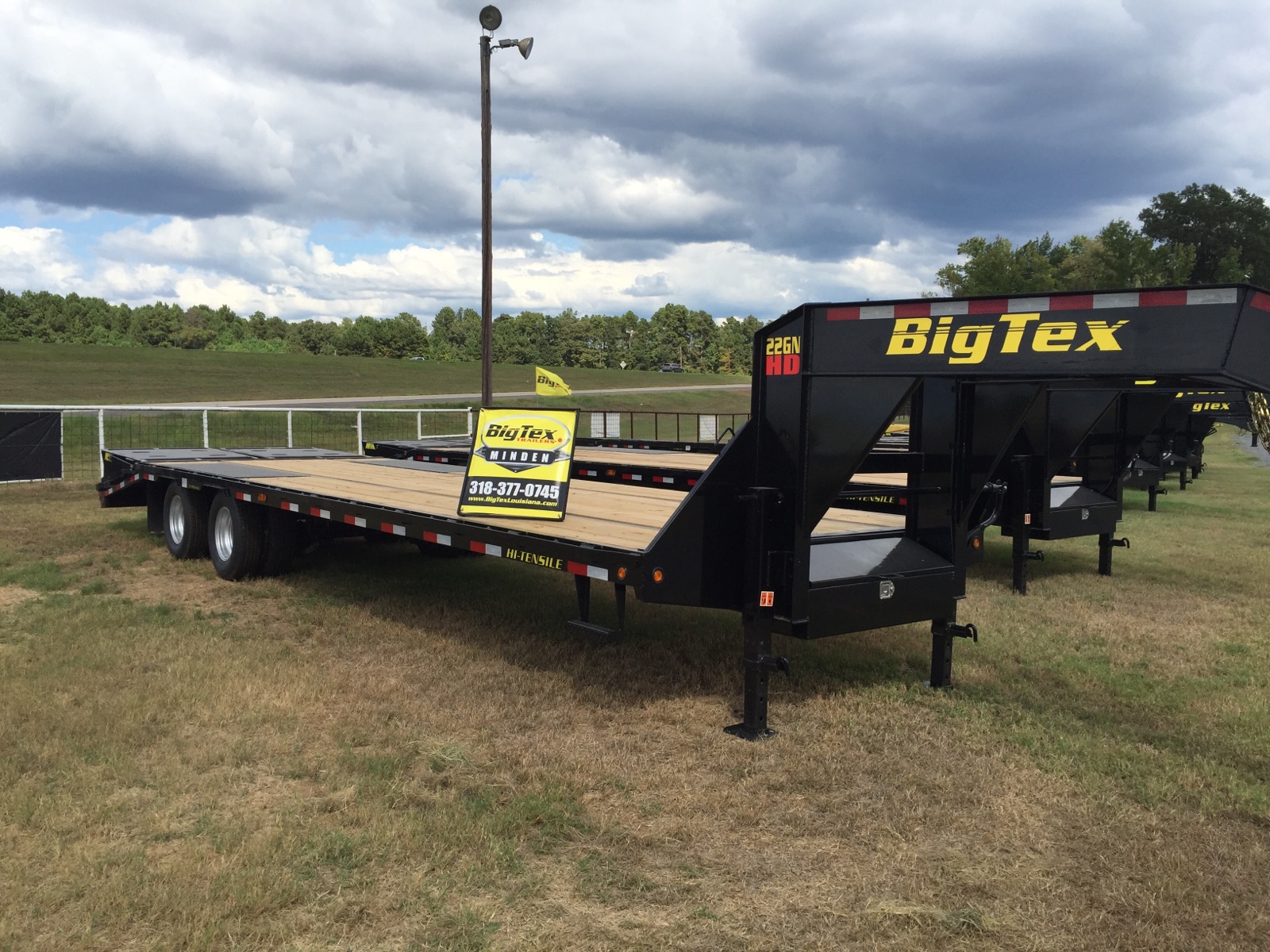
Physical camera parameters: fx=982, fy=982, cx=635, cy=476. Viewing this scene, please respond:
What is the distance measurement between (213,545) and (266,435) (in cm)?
1783

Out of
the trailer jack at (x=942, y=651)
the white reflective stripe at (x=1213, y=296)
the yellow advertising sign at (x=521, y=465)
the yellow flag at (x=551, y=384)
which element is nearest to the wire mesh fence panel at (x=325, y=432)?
the yellow flag at (x=551, y=384)

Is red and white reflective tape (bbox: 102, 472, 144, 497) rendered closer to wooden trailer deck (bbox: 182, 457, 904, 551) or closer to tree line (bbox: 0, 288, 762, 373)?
wooden trailer deck (bbox: 182, 457, 904, 551)

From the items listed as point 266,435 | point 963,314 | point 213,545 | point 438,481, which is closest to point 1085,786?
point 963,314

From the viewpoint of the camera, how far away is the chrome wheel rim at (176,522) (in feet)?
32.1

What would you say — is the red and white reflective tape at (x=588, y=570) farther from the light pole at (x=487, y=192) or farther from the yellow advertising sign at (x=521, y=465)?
the light pole at (x=487, y=192)

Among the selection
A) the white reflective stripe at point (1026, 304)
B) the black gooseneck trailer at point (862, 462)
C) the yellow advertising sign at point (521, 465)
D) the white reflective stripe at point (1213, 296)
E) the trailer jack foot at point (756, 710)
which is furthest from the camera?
the yellow advertising sign at point (521, 465)

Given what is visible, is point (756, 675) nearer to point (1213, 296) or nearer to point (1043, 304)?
point (1043, 304)

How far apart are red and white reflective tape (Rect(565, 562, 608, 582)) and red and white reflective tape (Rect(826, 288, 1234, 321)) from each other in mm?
1710

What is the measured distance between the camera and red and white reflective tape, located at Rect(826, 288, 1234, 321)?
141 inches

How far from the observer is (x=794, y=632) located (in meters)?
4.93

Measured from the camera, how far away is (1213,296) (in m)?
3.55

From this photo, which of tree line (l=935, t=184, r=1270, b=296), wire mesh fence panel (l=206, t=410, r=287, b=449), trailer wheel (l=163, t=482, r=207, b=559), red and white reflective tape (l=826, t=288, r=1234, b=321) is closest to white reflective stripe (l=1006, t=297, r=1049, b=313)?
red and white reflective tape (l=826, t=288, r=1234, b=321)

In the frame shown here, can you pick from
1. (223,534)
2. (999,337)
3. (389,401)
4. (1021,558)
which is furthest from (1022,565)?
(389,401)

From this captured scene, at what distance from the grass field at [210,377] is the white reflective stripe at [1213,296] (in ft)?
128
